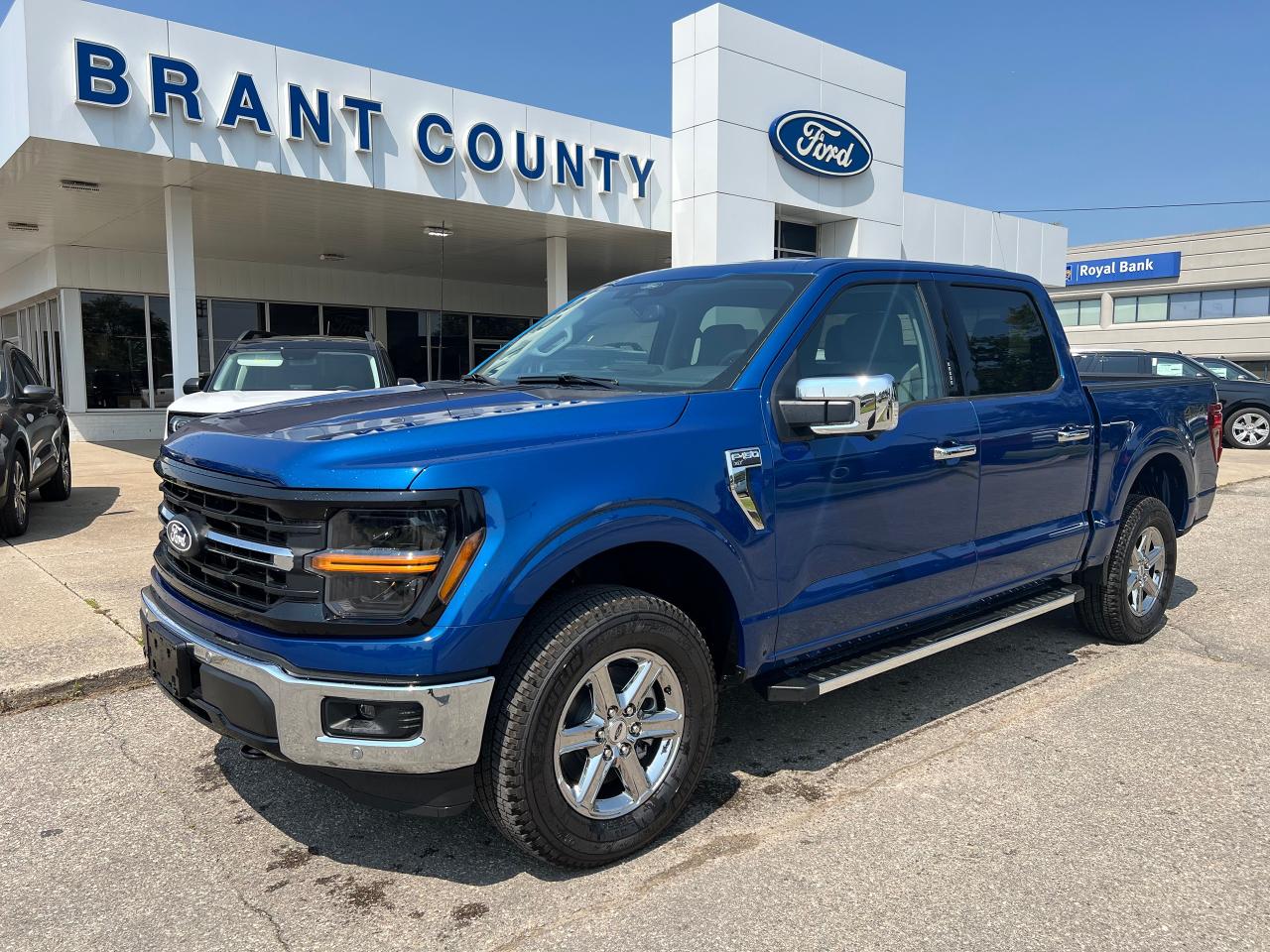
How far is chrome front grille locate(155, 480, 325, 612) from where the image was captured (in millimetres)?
2619

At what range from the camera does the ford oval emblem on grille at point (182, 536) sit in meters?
2.98

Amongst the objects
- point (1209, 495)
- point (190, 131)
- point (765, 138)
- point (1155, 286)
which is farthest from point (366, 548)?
point (1155, 286)

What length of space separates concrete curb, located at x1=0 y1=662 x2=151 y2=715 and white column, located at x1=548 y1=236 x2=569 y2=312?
14.3m

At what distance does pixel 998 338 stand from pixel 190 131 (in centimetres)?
1060

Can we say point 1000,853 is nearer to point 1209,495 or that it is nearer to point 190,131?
point 1209,495

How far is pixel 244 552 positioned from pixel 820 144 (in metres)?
17.1

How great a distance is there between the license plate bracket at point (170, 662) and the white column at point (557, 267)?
51.0 ft

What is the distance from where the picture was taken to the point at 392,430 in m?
2.76

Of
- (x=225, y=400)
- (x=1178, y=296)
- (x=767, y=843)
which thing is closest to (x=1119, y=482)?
(x=767, y=843)

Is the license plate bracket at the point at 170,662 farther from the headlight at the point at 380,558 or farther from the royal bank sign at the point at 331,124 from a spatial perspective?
the royal bank sign at the point at 331,124

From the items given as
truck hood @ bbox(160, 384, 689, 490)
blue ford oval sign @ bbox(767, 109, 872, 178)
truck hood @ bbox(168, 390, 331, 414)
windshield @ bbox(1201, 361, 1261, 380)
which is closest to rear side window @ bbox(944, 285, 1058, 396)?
truck hood @ bbox(160, 384, 689, 490)

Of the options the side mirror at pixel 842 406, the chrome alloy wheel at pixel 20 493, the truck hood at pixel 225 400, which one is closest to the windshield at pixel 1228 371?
the truck hood at pixel 225 400

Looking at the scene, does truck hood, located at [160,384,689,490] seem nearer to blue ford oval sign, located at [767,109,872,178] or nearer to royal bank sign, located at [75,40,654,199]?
royal bank sign, located at [75,40,654,199]

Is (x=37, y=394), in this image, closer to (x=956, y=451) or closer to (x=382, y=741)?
(x=382, y=741)
